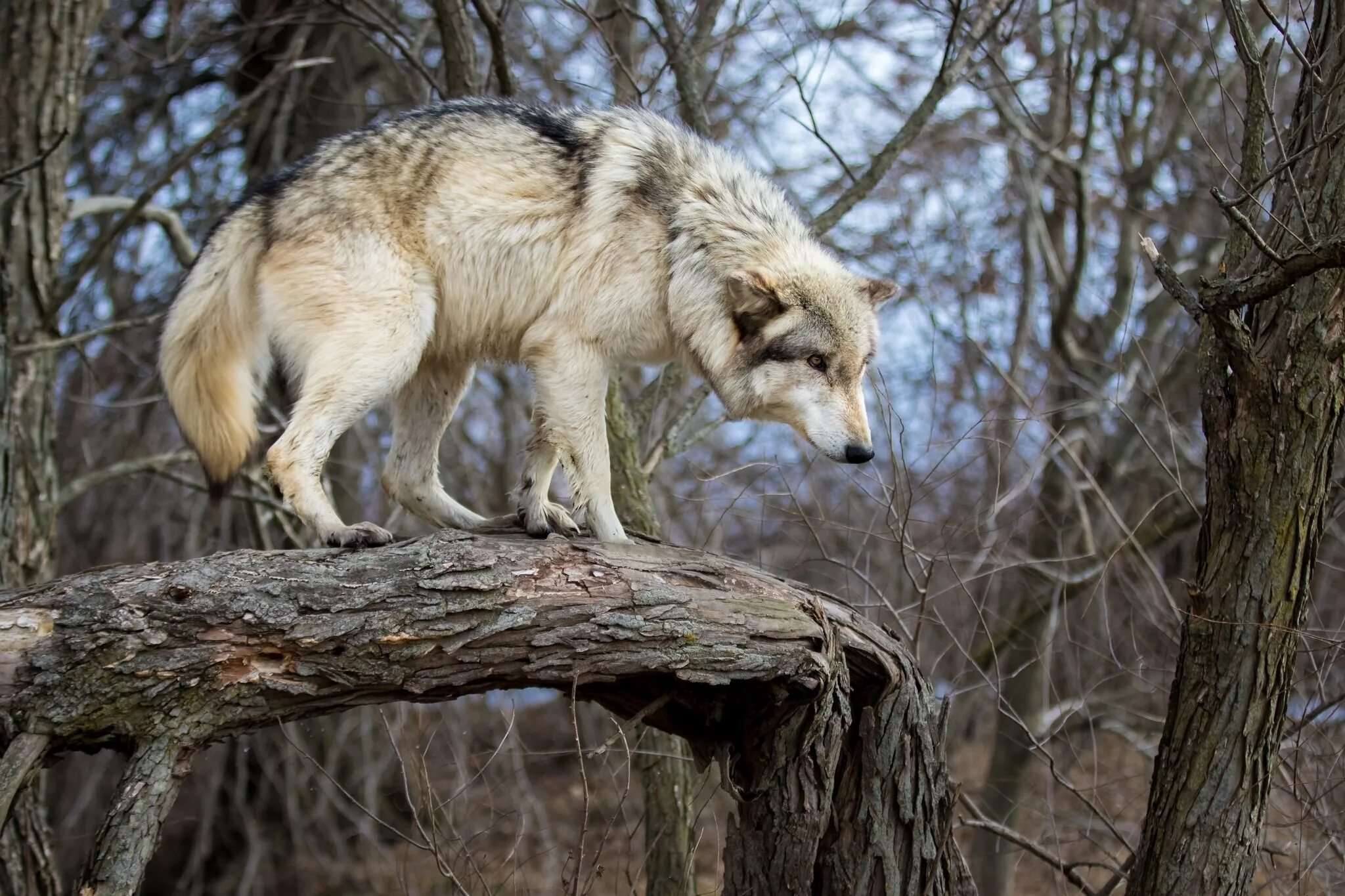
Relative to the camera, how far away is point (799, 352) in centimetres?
498

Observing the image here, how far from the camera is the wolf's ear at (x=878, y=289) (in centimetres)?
526

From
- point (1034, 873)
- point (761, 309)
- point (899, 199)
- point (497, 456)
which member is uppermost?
point (899, 199)

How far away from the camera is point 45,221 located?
240 inches

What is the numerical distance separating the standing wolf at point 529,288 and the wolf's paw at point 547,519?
0.5 inches

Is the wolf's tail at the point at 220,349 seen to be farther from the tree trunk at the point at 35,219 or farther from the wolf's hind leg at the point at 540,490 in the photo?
the tree trunk at the point at 35,219

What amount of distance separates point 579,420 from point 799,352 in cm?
99

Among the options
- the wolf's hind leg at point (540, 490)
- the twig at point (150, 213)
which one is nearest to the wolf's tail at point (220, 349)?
the wolf's hind leg at point (540, 490)

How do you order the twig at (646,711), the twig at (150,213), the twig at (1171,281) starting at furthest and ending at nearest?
the twig at (150,213) → the twig at (646,711) → the twig at (1171,281)

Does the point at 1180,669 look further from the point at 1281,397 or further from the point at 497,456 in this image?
the point at 497,456

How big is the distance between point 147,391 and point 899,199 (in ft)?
22.7

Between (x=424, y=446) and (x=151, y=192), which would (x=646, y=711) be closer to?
(x=424, y=446)

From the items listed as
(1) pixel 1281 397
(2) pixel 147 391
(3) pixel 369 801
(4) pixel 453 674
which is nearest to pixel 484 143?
(4) pixel 453 674

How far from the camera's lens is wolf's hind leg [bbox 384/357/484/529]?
5.29 meters

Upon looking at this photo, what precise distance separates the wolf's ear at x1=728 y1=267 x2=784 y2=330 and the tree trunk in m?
3.59
